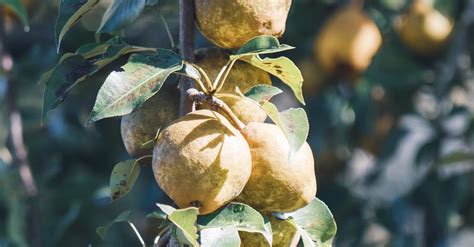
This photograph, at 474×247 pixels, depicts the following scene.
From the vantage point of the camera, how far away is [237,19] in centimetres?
81

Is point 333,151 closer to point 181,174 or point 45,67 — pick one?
point 45,67

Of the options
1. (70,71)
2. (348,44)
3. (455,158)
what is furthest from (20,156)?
(455,158)

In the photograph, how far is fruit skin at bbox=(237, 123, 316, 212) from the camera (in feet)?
2.55

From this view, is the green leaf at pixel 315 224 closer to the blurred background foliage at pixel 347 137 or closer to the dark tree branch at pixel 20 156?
the dark tree branch at pixel 20 156

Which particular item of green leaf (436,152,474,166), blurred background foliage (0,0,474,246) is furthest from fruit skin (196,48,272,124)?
green leaf (436,152,474,166)

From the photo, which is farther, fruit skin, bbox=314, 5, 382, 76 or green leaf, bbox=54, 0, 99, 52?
fruit skin, bbox=314, 5, 382, 76

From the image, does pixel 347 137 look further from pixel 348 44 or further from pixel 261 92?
pixel 261 92

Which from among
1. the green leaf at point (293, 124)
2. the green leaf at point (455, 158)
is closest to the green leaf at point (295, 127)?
the green leaf at point (293, 124)

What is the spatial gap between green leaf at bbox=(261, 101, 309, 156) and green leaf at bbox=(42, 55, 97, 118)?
17 centimetres

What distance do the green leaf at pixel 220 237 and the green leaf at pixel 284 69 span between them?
131 millimetres

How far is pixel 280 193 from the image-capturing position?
784mm

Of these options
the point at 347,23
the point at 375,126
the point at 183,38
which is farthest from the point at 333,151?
the point at 183,38

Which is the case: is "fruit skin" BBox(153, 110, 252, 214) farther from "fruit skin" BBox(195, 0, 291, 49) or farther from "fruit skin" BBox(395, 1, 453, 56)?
"fruit skin" BBox(395, 1, 453, 56)

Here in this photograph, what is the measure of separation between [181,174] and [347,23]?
108 centimetres
